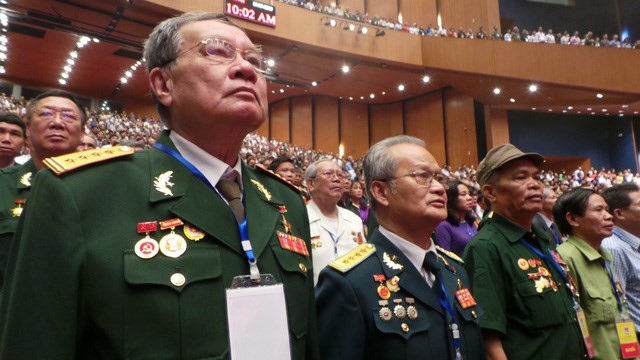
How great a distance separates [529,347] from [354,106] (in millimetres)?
18716

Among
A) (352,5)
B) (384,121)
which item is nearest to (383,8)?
(352,5)

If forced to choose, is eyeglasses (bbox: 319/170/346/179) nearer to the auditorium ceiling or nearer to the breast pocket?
the breast pocket

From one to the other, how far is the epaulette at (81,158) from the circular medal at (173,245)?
0.75 ft

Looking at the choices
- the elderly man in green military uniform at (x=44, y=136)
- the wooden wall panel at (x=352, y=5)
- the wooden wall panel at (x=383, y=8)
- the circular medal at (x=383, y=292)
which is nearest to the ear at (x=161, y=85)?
the circular medal at (x=383, y=292)

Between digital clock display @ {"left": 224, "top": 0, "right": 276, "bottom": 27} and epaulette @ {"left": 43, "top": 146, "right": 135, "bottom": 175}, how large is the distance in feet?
40.3

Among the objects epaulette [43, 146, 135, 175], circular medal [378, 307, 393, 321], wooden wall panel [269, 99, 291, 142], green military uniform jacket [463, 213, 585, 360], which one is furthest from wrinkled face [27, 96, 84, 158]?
wooden wall panel [269, 99, 291, 142]

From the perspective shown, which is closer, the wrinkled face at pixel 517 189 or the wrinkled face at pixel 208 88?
the wrinkled face at pixel 208 88

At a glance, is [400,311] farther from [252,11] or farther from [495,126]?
[495,126]

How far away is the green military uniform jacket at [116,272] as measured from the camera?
0.81 m

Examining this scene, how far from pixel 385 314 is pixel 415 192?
0.48 meters

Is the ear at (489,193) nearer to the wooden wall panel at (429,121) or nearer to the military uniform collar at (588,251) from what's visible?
the military uniform collar at (588,251)

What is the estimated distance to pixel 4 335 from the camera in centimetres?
80

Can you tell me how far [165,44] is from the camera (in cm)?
118

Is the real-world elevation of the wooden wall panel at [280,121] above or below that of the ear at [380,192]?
above
